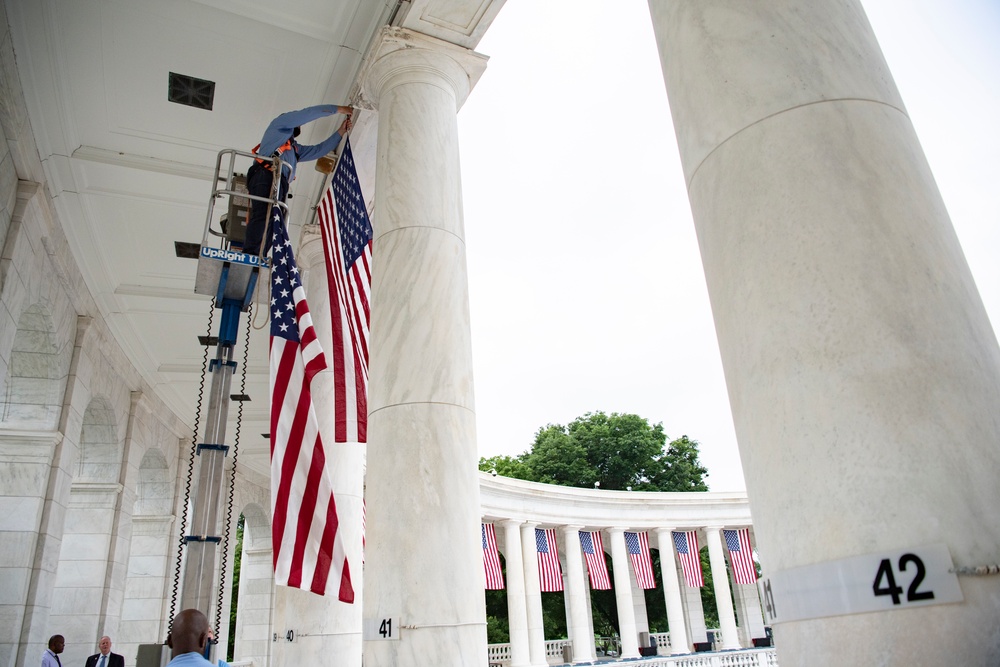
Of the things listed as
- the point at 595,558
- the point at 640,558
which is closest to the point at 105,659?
the point at 595,558

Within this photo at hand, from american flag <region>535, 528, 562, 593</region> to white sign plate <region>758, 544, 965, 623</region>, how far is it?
7981cm

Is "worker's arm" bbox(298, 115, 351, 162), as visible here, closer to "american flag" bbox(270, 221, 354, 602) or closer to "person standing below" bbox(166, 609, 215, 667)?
"american flag" bbox(270, 221, 354, 602)

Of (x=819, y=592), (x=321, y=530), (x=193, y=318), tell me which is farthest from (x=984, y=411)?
(x=193, y=318)

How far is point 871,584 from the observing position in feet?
19.7

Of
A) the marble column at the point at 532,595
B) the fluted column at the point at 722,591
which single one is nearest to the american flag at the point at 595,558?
the marble column at the point at 532,595

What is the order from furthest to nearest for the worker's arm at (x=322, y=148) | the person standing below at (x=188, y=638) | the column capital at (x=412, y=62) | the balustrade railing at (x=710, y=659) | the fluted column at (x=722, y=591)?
the fluted column at (x=722, y=591) → the balustrade railing at (x=710, y=659) → the worker's arm at (x=322, y=148) → the column capital at (x=412, y=62) → the person standing below at (x=188, y=638)

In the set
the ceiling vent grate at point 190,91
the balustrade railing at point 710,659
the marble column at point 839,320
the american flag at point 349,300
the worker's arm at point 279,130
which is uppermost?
the ceiling vent grate at point 190,91

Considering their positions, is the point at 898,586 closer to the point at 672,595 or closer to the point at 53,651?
the point at 53,651

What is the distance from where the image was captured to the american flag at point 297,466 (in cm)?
1803

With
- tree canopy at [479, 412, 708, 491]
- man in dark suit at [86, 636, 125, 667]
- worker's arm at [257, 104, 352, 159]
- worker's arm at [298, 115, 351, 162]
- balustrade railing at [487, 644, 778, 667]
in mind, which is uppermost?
tree canopy at [479, 412, 708, 491]

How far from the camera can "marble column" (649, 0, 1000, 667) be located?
6.02m

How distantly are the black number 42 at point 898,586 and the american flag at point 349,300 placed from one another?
57.3 ft

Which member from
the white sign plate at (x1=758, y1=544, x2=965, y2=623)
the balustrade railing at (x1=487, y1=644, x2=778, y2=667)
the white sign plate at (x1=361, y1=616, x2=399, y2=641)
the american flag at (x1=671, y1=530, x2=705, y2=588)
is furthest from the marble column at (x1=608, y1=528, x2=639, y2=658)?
the white sign plate at (x1=758, y1=544, x2=965, y2=623)

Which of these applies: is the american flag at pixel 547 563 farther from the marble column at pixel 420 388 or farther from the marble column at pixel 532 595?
the marble column at pixel 420 388
